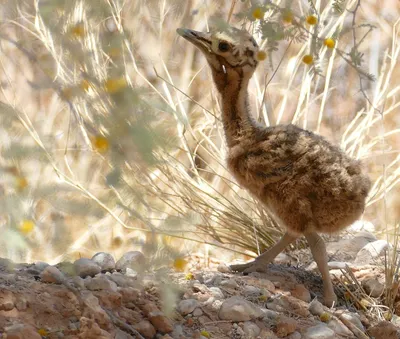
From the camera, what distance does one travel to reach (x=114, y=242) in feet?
A: 14.7

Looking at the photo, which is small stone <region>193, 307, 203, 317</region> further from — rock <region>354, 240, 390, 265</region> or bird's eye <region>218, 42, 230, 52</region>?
rock <region>354, 240, 390, 265</region>

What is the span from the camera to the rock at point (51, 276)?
7.71ft

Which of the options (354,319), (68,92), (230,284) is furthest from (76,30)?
(354,319)

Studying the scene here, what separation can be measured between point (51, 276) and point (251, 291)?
0.74 m

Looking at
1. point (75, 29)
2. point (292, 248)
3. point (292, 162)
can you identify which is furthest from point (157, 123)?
point (292, 248)

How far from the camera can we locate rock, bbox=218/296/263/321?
2.44 meters

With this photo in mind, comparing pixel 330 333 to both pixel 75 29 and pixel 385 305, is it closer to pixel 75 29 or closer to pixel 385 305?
pixel 385 305

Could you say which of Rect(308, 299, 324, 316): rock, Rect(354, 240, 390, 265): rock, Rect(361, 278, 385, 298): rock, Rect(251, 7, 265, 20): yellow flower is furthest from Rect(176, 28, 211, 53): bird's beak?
Rect(354, 240, 390, 265): rock

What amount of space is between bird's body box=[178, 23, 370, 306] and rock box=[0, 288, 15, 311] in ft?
3.24

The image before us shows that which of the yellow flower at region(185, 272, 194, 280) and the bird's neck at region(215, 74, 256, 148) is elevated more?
the bird's neck at region(215, 74, 256, 148)

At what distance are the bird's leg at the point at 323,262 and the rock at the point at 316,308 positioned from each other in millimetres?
100

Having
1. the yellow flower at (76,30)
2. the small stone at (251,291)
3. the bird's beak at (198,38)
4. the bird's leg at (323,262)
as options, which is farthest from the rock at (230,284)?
the yellow flower at (76,30)

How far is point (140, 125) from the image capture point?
56.4 inches

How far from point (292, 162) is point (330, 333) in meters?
0.60
